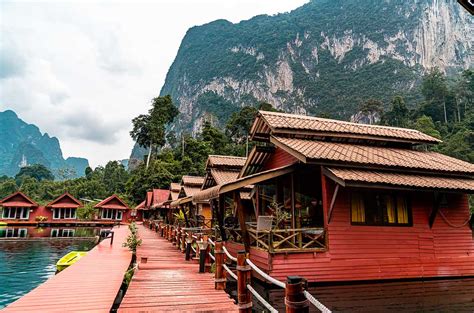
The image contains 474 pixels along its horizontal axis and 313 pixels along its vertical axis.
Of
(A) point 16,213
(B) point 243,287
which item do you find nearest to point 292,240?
(B) point 243,287

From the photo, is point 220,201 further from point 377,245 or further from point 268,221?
point 377,245

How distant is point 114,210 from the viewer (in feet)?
147

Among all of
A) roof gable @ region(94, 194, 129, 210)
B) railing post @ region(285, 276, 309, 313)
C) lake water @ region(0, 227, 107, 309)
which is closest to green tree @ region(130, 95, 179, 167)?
roof gable @ region(94, 194, 129, 210)

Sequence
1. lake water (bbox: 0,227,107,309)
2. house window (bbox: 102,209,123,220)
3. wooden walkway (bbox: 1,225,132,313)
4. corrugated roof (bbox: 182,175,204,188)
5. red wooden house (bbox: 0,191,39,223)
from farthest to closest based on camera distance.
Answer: house window (bbox: 102,209,123,220), red wooden house (bbox: 0,191,39,223), corrugated roof (bbox: 182,175,204,188), lake water (bbox: 0,227,107,309), wooden walkway (bbox: 1,225,132,313)

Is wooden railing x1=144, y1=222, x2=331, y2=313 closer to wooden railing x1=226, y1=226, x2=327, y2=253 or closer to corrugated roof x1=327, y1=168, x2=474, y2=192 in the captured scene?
wooden railing x1=226, y1=226, x2=327, y2=253

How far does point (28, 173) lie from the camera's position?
99.9 meters

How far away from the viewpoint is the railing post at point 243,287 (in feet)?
17.0

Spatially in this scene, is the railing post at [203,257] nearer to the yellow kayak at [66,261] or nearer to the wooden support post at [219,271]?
the wooden support post at [219,271]

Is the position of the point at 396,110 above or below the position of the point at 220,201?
above

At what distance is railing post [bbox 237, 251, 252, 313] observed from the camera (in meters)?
5.17

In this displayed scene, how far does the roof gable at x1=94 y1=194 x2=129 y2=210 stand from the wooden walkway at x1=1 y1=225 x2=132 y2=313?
34.1 metres

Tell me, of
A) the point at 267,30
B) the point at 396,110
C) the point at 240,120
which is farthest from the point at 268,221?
the point at 267,30

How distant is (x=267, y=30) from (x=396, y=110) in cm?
8794

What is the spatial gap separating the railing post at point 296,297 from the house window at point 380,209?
7069 millimetres
